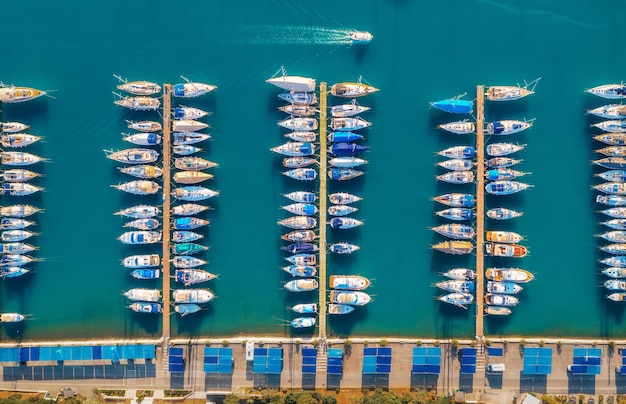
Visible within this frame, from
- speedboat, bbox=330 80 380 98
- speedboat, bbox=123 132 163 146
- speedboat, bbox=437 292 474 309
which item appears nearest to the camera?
speedboat, bbox=123 132 163 146

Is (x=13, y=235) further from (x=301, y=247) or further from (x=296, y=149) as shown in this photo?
(x=296, y=149)

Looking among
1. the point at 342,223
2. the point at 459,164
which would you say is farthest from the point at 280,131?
the point at 459,164

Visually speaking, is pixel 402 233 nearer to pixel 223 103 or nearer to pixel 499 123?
pixel 499 123

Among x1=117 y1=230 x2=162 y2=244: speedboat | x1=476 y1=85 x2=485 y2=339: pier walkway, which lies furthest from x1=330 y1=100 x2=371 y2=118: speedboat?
x1=117 y1=230 x2=162 y2=244: speedboat

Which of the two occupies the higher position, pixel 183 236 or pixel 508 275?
pixel 183 236

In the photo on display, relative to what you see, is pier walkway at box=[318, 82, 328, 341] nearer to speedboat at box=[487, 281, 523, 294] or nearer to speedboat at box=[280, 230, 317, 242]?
speedboat at box=[280, 230, 317, 242]

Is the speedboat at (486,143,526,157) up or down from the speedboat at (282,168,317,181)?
up

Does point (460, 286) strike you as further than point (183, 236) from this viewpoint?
Yes
